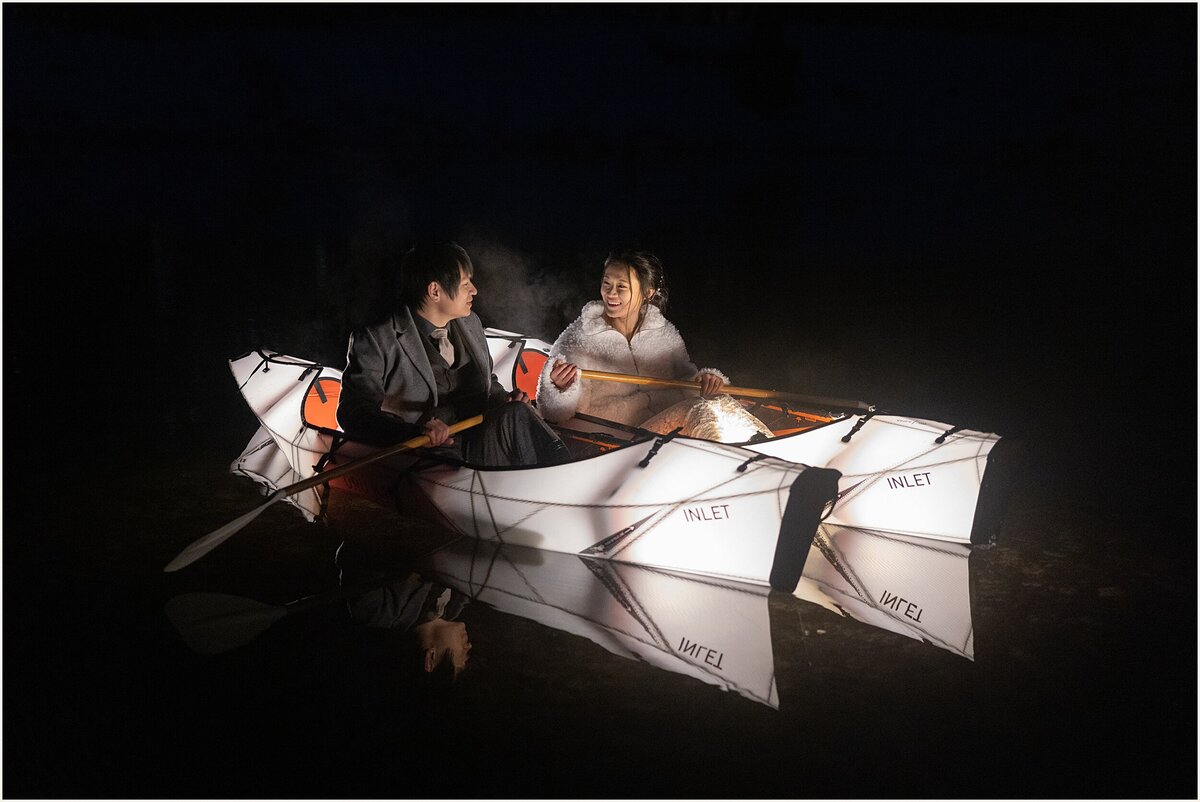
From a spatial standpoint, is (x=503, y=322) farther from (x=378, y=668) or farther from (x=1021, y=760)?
(x=1021, y=760)

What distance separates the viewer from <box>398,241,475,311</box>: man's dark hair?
353 cm

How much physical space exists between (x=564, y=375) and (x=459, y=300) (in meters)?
0.53

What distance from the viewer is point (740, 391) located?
386 centimetres

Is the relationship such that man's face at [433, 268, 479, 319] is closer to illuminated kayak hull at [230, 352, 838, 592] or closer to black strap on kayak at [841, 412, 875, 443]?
illuminated kayak hull at [230, 352, 838, 592]

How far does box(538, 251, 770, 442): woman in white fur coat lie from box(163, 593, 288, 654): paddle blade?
1426 mm

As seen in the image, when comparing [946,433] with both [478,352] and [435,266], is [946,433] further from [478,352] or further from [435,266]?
[435,266]

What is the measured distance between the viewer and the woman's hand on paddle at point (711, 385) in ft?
12.5

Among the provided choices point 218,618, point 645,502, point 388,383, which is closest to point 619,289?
point 388,383

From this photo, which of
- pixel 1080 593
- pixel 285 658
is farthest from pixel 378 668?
pixel 1080 593

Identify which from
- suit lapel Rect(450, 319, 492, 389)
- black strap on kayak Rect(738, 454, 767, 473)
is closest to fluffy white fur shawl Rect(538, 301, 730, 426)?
suit lapel Rect(450, 319, 492, 389)

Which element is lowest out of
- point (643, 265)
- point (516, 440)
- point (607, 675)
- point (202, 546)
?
point (607, 675)

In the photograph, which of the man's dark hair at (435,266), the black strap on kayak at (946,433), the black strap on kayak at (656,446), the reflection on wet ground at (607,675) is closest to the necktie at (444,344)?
the man's dark hair at (435,266)

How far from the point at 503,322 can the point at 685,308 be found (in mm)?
2270

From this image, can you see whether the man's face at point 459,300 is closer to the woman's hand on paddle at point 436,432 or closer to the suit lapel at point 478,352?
the suit lapel at point 478,352
